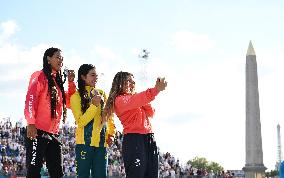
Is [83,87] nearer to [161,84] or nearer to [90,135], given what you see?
[90,135]

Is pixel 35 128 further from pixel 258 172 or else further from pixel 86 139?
pixel 258 172

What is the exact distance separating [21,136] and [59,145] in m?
24.4

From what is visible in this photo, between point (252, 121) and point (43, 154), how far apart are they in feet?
82.6

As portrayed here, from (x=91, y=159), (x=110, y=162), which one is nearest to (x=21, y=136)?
(x=110, y=162)

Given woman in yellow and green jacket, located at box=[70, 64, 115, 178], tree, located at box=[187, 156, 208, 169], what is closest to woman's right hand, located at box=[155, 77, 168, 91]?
woman in yellow and green jacket, located at box=[70, 64, 115, 178]

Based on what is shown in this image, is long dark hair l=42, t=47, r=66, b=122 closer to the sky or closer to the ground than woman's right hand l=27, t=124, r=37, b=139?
closer to the sky

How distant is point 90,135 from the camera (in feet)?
21.6

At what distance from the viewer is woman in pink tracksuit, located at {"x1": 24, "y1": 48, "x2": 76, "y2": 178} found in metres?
5.98

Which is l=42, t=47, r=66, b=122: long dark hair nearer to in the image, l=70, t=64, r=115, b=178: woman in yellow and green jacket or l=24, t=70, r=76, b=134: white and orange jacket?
l=24, t=70, r=76, b=134: white and orange jacket

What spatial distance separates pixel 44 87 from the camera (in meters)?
6.27

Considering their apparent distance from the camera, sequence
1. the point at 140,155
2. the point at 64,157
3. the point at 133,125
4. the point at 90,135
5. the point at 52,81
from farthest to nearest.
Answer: the point at 64,157 → the point at 90,135 → the point at 52,81 → the point at 133,125 → the point at 140,155

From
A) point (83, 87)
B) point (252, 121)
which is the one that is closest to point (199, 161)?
point (252, 121)

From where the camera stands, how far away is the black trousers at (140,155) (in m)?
5.99

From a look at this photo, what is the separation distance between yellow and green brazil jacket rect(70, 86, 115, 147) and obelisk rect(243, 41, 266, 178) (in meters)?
24.1
